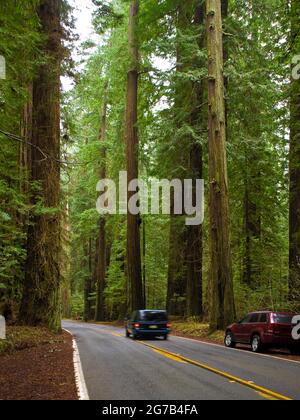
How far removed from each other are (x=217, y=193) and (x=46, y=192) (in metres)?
7.51

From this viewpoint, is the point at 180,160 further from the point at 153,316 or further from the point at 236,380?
the point at 236,380

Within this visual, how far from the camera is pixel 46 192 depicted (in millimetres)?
20016

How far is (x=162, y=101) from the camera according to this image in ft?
94.6

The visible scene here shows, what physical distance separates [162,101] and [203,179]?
221 inches

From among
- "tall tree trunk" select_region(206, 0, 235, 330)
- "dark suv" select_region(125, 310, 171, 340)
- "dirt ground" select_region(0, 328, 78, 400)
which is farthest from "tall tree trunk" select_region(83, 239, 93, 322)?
"dirt ground" select_region(0, 328, 78, 400)

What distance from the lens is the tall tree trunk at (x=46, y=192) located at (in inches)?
760

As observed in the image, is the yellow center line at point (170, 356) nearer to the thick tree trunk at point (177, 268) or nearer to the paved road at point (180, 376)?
the paved road at point (180, 376)

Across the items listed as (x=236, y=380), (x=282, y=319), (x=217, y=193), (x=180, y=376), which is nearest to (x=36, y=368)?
(x=180, y=376)

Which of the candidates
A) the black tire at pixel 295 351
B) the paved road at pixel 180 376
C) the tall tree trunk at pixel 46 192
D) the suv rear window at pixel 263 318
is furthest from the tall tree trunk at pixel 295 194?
the tall tree trunk at pixel 46 192

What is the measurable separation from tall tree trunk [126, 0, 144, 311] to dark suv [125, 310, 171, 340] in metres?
6.66

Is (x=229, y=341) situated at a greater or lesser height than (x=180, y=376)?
lesser

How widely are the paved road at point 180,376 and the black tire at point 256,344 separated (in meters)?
1.49

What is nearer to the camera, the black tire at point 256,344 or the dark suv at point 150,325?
the black tire at point 256,344

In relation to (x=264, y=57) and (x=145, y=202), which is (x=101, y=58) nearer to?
(x=145, y=202)
